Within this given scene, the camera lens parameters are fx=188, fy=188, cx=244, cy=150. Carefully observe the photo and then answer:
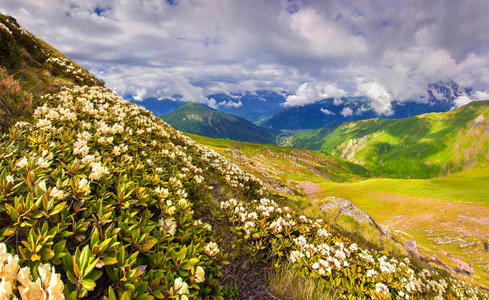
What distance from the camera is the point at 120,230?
8.77 feet

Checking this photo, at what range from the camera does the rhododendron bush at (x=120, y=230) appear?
2.04m

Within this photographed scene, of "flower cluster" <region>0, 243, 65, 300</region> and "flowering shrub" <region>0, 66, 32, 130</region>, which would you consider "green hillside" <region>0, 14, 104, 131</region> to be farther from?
"flower cluster" <region>0, 243, 65, 300</region>

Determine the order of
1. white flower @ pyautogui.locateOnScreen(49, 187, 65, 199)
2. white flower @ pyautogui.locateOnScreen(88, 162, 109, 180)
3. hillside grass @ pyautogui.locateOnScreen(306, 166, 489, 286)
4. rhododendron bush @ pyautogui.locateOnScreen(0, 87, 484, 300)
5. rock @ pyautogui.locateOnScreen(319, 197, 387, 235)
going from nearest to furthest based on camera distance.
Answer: rhododendron bush @ pyautogui.locateOnScreen(0, 87, 484, 300) → white flower @ pyautogui.locateOnScreen(49, 187, 65, 199) → white flower @ pyautogui.locateOnScreen(88, 162, 109, 180) → rock @ pyautogui.locateOnScreen(319, 197, 387, 235) → hillside grass @ pyautogui.locateOnScreen(306, 166, 489, 286)

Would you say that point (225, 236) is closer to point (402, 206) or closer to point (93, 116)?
point (93, 116)

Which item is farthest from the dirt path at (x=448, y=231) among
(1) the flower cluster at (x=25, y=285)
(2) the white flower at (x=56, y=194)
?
(1) the flower cluster at (x=25, y=285)

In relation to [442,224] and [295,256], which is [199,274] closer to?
[295,256]

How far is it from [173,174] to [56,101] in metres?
6.27

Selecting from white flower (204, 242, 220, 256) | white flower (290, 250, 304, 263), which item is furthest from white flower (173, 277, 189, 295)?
white flower (290, 250, 304, 263)

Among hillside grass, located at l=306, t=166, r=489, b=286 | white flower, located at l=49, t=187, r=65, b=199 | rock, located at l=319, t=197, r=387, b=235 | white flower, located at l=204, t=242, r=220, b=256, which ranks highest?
white flower, located at l=49, t=187, r=65, b=199

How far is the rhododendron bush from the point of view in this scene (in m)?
2.04

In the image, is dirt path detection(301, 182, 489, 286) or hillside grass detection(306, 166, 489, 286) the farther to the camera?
hillside grass detection(306, 166, 489, 286)

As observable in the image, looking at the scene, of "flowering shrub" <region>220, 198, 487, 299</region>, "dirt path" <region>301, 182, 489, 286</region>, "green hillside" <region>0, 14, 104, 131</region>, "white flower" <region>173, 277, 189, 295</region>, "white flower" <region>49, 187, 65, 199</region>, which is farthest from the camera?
"dirt path" <region>301, 182, 489, 286</region>

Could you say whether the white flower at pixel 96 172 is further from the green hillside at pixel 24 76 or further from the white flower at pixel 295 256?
the green hillside at pixel 24 76

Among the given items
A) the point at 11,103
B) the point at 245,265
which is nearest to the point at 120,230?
the point at 245,265
